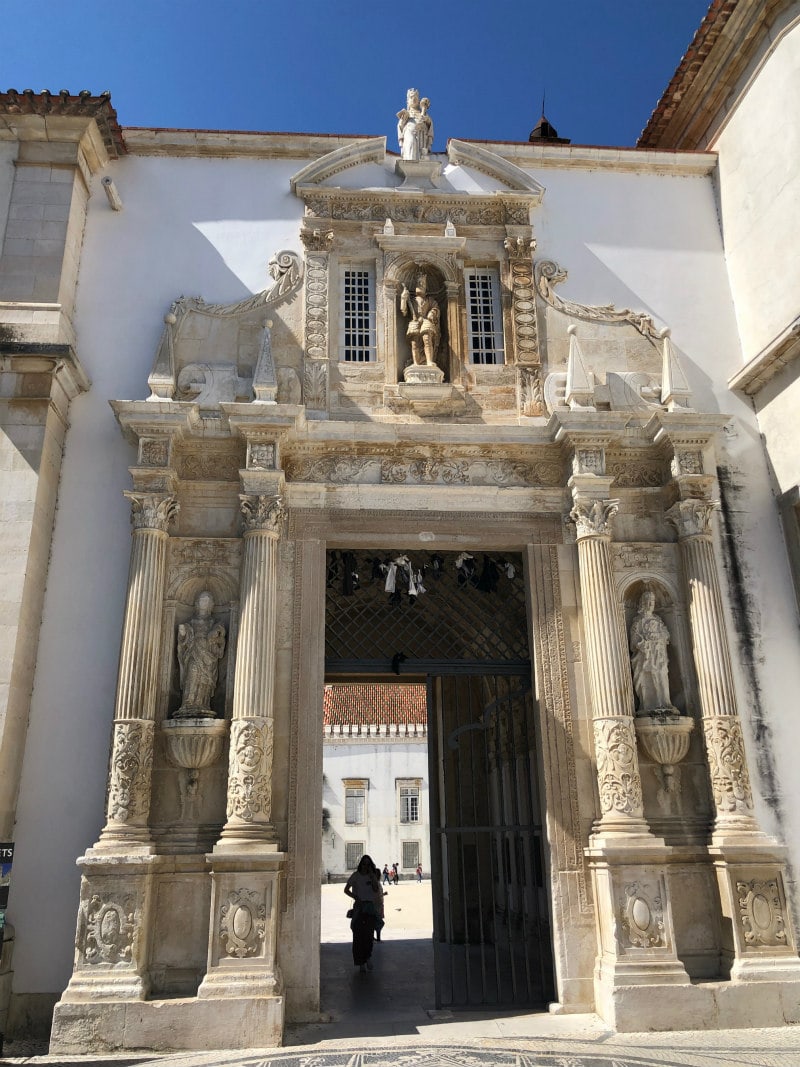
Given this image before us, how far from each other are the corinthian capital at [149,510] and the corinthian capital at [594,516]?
4.17 meters

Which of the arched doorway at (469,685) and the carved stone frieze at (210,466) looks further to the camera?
the carved stone frieze at (210,466)

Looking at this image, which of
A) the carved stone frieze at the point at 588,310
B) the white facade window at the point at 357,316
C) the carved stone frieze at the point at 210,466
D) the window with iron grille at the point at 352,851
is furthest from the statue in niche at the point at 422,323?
the window with iron grille at the point at 352,851

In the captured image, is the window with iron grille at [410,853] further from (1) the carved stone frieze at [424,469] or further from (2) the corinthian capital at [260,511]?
(2) the corinthian capital at [260,511]

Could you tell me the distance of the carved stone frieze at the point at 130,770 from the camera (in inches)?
304

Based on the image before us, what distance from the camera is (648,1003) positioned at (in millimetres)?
7402

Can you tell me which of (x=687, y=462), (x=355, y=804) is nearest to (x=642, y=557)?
(x=687, y=462)

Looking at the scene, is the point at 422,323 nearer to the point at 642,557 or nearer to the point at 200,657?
the point at 642,557

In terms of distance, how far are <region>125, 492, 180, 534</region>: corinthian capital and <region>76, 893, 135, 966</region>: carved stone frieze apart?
3355 millimetres

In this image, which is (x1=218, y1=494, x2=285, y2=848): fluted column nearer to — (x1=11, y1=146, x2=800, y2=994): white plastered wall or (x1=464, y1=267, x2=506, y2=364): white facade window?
(x1=11, y1=146, x2=800, y2=994): white plastered wall

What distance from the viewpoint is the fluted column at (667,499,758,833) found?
8.28 metres

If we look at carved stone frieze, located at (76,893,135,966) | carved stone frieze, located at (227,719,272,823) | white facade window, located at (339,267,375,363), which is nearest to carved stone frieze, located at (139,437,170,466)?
white facade window, located at (339,267,375,363)

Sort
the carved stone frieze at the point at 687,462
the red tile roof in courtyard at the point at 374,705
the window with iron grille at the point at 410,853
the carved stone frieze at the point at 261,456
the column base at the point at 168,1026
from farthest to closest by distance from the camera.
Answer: the red tile roof in courtyard at the point at 374,705 → the window with iron grille at the point at 410,853 → the carved stone frieze at the point at 687,462 → the carved stone frieze at the point at 261,456 → the column base at the point at 168,1026

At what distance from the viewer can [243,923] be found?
24.3ft

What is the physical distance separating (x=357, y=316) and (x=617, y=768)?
18.9ft
